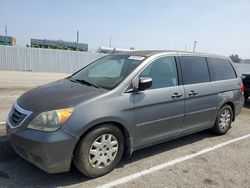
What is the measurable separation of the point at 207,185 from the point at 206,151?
4.25 ft

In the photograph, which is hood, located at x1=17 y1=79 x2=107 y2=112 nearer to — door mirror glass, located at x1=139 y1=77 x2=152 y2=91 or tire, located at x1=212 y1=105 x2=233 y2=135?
door mirror glass, located at x1=139 y1=77 x2=152 y2=91

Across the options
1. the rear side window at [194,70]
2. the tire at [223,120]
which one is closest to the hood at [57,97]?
the rear side window at [194,70]

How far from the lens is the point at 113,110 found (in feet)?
11.2

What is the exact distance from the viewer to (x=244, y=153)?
4.64 meters

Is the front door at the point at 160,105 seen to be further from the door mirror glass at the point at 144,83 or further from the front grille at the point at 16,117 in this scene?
the front grille at the point at 16,117

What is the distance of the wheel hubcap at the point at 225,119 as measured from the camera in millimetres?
5453

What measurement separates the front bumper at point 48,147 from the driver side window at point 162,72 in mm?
1540

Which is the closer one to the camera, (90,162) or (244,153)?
(90,162)

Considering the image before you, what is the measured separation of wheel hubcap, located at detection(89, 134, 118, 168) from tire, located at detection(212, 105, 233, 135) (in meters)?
2.79

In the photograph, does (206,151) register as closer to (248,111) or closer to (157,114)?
(157,114)

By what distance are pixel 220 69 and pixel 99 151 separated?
345cm

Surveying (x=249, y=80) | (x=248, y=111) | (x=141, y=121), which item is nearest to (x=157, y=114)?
(x=141, y=121)

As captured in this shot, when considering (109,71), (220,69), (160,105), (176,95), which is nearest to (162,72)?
(176,95)

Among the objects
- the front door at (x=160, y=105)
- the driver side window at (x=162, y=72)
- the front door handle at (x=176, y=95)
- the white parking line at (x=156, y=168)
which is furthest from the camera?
the front door handle at (x=176, y=95)
